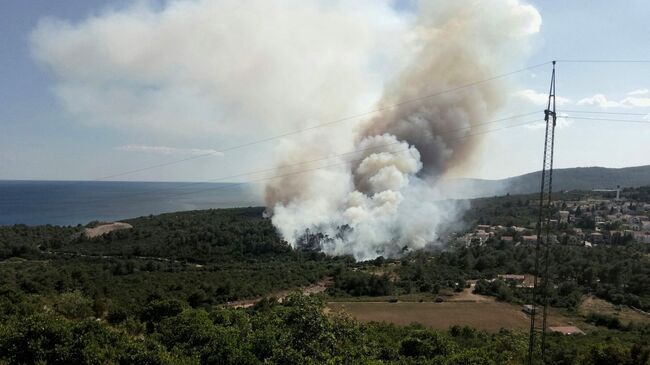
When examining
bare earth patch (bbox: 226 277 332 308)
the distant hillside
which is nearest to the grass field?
bare earth patch (bbox: 226 277 332 308)

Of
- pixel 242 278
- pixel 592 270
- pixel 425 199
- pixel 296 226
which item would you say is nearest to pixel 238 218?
pixel 296 226

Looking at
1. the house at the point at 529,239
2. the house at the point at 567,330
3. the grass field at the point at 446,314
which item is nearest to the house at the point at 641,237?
the house at the point at 529,239

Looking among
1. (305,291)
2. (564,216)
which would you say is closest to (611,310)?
(305,291)

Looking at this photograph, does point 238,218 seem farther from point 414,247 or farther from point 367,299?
point 367,299

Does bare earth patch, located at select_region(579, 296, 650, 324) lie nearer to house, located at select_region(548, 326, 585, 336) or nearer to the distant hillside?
house, located at select_region(548, 326, 585, 336)

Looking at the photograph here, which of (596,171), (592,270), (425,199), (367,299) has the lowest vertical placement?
(367,299)

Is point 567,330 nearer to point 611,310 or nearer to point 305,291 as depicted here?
point 611,310

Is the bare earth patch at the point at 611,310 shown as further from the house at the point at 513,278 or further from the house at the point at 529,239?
the house at the point at 529,239
